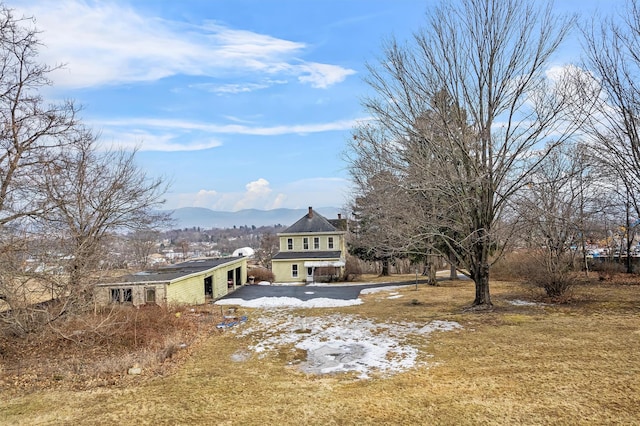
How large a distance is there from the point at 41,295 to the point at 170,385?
3672 millimetres

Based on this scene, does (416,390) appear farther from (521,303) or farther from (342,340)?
(521,303)

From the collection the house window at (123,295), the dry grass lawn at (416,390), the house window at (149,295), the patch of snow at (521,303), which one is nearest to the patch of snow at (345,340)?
the dry grass lawn at (416,390)

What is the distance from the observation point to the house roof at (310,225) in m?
34.7

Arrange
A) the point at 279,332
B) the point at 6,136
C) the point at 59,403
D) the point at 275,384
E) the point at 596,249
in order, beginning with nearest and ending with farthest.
Answer: the point at 59,403, the point at 275,384, the point at 6,136, the point at 279,332, the point at 596,249

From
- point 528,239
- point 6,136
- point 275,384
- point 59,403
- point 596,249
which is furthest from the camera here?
point 596,249

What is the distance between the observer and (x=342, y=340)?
9953 mm

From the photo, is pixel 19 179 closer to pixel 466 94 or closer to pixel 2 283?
pixel 2 283

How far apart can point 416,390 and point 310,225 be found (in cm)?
2924

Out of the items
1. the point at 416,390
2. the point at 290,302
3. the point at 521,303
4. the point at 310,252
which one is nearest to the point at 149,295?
the point at 290,302

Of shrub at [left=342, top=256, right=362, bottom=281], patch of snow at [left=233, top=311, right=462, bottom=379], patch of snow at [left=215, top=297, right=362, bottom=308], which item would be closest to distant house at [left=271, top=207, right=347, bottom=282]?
shrub at [left=342, top=256, right=362, bottom=281]

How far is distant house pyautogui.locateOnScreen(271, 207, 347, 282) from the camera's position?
104ft

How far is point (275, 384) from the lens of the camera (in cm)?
703

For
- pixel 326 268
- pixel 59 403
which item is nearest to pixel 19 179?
pixel 59 403

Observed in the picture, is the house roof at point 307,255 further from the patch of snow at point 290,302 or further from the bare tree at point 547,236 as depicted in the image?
the bare tree at point 547,236
